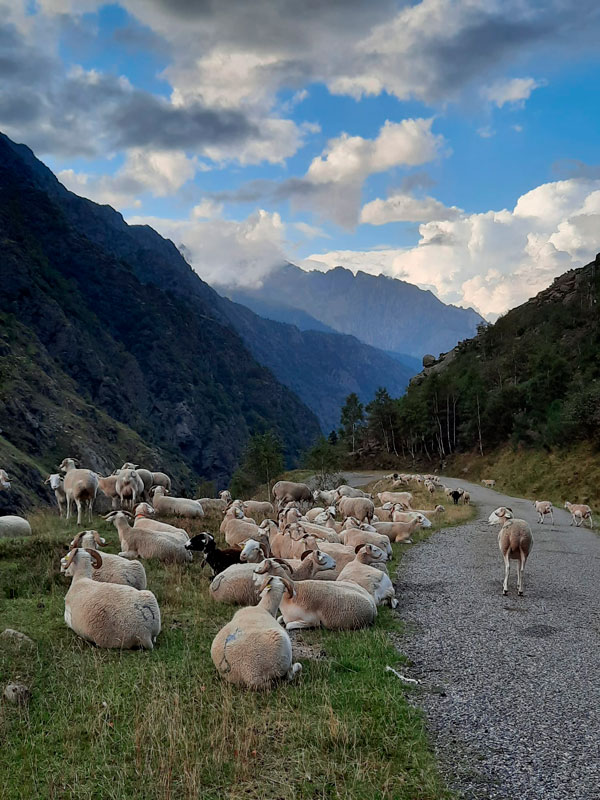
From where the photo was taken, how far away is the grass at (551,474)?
146 ft

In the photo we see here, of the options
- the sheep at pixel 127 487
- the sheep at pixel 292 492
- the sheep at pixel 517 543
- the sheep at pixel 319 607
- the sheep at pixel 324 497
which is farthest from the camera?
the sheep at pixel 324 497

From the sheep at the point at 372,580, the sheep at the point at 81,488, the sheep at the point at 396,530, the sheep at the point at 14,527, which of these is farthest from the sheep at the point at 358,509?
the sheep at the point at 14,527

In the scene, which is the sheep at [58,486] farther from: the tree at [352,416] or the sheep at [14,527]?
the tree at [352,416]

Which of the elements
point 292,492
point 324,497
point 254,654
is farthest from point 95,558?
point 324,497

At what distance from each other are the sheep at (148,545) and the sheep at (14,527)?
667cm

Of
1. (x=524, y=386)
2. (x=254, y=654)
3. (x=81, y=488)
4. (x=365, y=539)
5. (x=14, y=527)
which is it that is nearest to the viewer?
(x=254, y=654)

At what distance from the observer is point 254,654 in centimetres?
787

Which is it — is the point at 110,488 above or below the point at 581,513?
above

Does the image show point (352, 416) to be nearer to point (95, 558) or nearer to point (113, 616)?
point (95, 558)

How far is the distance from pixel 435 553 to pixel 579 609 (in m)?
8.14

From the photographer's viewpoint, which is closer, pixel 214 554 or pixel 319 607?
pixel 319 607

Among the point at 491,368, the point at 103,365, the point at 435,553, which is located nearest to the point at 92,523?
the point at 435,553

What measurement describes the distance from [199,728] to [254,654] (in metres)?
1.52

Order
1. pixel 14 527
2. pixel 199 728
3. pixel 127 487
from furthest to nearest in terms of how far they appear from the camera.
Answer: pixel 127 487, pixel 14 527, pixel 199 728
